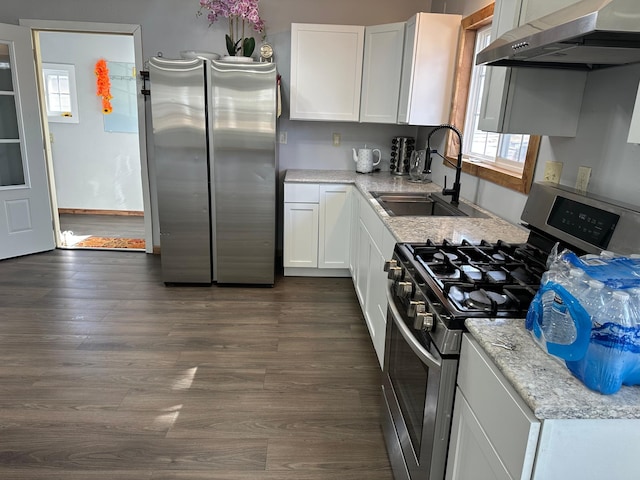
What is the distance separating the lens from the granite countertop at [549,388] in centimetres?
83

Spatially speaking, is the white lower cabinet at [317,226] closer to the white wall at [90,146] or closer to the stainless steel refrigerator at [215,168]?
the stainless steel refrigerator at [215,168]

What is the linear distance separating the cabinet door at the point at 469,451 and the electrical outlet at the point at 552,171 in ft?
3.98

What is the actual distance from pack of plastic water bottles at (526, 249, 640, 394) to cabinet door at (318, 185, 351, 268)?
8.96 ft

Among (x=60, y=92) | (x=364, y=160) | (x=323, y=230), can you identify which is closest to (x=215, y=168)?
(x=323, y=230)

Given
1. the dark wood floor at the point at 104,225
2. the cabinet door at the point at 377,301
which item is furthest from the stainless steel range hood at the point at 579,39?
the dark wood floor at the point at 104,225

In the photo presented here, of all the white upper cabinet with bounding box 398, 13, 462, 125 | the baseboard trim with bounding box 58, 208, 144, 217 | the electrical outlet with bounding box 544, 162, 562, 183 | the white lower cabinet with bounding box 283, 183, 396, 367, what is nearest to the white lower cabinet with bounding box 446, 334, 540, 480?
the electrical outlet with bounding box 544, 162, 562, 183

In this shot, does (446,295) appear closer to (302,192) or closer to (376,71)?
(302,192)

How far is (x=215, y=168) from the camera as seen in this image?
3.43 meters

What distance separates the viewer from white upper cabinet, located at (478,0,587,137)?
5.74ft

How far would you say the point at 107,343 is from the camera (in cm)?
272

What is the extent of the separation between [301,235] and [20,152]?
2.75 metres

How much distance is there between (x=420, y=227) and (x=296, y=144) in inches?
92.6

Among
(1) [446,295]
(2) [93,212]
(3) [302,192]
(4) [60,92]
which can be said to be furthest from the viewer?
(2) [93,212]

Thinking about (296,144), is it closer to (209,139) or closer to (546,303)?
(209,139)
